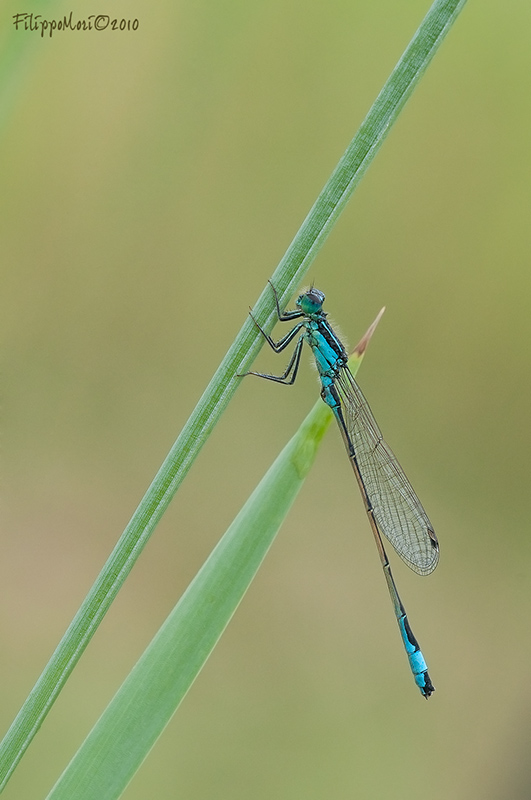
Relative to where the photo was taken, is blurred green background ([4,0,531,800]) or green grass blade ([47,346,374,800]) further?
blurred green background ([4,0,531,800])

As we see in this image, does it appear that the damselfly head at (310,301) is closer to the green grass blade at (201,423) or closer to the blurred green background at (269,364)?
the green grass blade at (201,423)

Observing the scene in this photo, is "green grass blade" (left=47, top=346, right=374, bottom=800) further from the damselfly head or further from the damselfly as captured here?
the damselfly

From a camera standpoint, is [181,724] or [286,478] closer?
[286,478]

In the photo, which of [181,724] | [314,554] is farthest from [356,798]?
[314,554]

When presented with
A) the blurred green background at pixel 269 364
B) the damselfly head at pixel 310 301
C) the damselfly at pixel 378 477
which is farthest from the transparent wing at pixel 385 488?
the blurred green background at pixel 269 364

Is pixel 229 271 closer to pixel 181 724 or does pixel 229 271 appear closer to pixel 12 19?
→ pixel 181 724

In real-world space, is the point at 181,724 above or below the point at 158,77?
below

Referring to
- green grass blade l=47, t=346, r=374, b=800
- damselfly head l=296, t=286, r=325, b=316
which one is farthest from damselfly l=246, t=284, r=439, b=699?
green grass blade l=47, t=346, r=374, b=800
